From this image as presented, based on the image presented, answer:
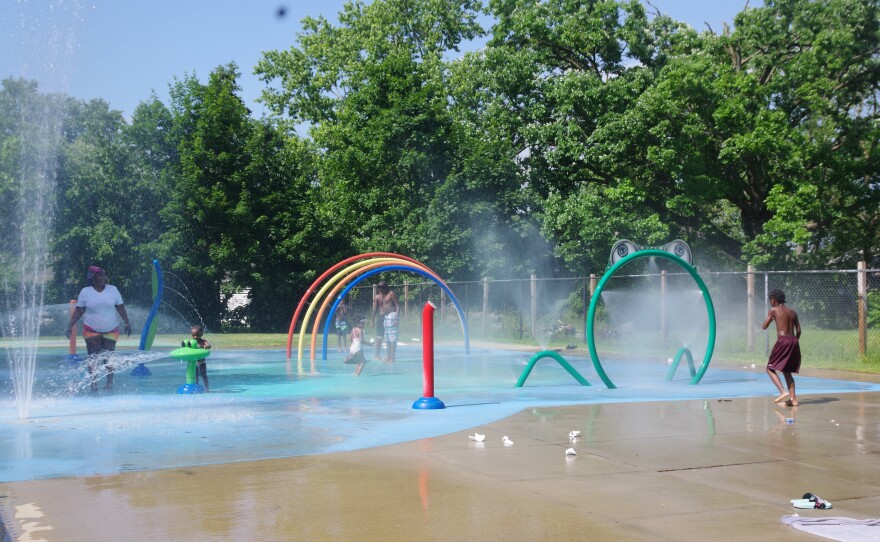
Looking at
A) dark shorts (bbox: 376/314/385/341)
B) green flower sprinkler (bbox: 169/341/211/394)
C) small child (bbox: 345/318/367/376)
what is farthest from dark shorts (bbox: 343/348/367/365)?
green flower sprinkler (bbox: 169/341/211/394)

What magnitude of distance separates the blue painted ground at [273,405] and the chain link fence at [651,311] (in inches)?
165

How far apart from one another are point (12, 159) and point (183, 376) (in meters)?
23.3

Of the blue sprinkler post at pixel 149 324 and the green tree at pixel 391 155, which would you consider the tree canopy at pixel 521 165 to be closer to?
the green tree at pixel 391 155

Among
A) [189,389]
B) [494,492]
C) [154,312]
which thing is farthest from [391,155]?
[494,492]

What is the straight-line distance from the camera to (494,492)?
6621 millimetres

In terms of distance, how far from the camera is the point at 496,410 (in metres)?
11.5

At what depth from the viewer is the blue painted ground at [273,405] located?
8.41 metres

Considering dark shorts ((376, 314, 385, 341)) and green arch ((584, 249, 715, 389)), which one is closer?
green arch ((584, 249, 715, 389))

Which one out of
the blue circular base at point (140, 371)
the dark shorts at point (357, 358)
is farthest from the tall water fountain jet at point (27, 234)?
the dark shorts at point (357, 358)

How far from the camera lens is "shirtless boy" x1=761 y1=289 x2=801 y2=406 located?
11.9 metres

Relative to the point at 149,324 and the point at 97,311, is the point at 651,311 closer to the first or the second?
the point at 149,324

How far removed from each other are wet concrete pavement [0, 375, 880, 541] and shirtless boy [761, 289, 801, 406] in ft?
7.55

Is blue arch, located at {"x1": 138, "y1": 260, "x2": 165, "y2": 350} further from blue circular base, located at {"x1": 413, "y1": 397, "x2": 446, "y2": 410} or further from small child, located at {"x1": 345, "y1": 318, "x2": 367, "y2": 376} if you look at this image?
blue circular base, located at {"x1": 413, "y1": 397, "x2": 446, "y2": 410}

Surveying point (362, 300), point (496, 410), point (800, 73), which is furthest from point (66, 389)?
point (800, 73)
